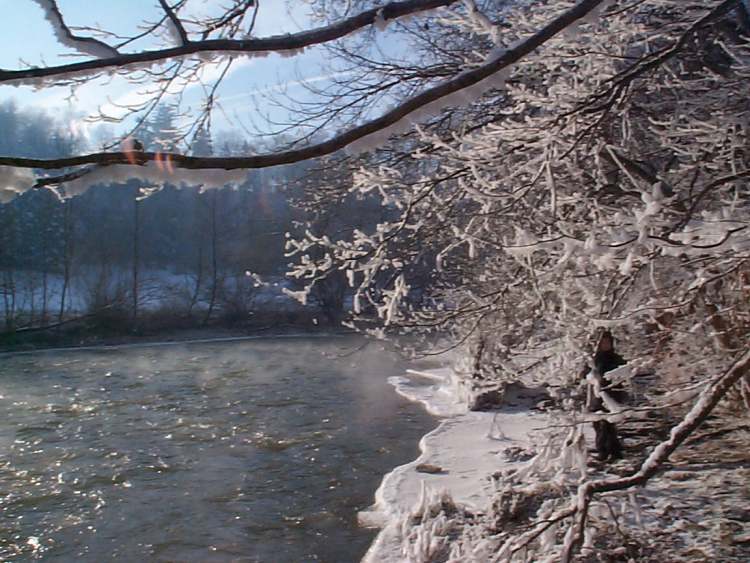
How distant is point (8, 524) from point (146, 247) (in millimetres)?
31720

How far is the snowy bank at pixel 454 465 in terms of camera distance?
7.22 metres

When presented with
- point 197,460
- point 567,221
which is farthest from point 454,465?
point 567,221

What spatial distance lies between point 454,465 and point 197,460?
4125 millimetres

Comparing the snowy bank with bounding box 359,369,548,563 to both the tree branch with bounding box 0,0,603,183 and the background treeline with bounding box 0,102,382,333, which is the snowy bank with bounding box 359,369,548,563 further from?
the background treeline with bounding box 0,102,382,333

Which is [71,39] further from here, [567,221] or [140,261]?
[140,261]

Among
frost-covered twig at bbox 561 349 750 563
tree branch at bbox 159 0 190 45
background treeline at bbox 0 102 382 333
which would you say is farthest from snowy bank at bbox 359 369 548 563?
background treeline at bbox 0 102 382 333

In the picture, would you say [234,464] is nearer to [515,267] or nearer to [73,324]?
[515,267]

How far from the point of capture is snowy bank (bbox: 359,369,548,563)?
722cm

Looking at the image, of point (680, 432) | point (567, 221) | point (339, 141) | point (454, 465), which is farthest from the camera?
point (454, 465)

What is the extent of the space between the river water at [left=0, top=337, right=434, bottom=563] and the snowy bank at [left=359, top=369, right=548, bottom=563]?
31 cm

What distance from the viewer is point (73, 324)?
28.1 meters

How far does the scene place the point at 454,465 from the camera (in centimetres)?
926

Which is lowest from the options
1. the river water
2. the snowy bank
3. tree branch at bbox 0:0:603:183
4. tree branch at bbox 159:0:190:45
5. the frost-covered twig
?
the river water

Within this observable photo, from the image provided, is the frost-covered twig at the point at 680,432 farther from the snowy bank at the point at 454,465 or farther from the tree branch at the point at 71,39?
the snowy bank at the point at 454,465
